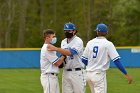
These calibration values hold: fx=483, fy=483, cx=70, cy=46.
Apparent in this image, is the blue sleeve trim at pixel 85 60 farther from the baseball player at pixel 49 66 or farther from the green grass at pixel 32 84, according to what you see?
the green grass at pixel 32 84

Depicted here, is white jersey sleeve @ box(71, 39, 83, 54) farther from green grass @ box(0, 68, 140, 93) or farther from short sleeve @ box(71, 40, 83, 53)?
green grass @ box(0, 68, 140, 93)

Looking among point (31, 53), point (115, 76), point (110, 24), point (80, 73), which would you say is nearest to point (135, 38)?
point (110, 24)

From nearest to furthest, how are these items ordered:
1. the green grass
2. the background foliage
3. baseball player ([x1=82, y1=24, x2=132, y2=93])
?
baseball player ([x1=82, y1=24, x2=132, y2=93]) < the green grass < the background foliage

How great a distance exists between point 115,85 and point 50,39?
26.2 feet

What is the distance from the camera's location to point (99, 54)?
9891mm

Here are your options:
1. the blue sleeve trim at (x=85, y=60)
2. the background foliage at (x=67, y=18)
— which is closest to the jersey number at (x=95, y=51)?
the blue sleeve trim at (x=85, y=60)

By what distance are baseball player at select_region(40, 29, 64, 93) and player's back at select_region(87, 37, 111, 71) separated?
647 mm

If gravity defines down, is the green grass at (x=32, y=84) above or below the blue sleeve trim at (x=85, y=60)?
below

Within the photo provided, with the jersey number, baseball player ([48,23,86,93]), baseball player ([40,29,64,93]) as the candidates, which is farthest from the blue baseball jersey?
the jersey number

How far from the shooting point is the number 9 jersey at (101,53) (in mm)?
9867

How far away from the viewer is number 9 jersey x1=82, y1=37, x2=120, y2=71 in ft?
32.4

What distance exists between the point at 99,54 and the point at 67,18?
52096 millimetres

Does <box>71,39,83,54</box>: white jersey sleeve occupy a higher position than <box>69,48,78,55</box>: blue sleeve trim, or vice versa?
<box>71,39,83,54</box>: white jersey sleeve

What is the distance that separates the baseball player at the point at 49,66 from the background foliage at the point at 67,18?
37365mm
